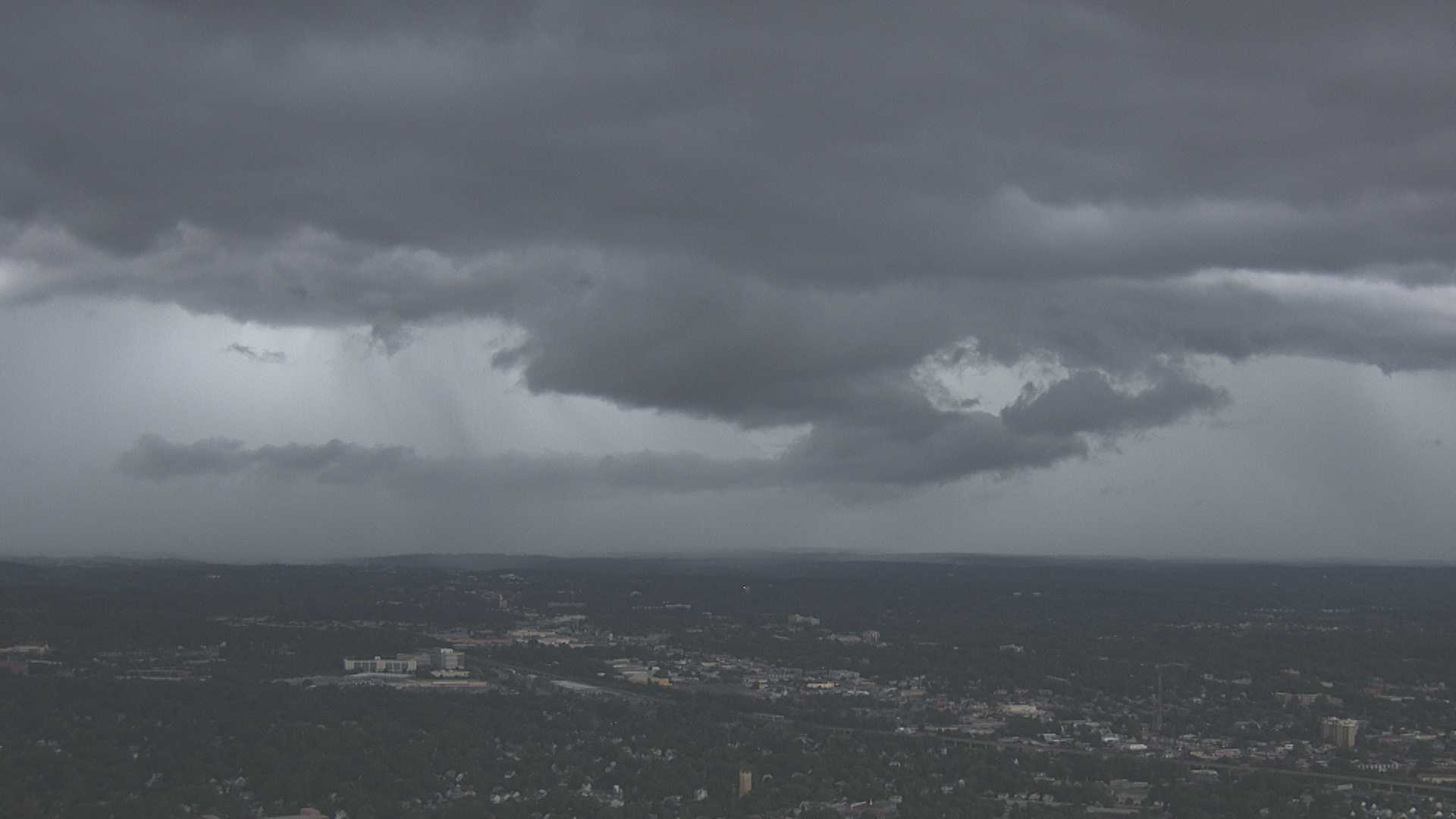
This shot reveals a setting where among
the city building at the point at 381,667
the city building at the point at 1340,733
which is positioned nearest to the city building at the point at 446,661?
the city building at the point at 381,667

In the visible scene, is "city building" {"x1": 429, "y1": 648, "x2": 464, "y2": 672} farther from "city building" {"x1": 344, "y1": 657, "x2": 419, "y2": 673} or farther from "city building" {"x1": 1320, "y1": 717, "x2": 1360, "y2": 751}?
"city building" {"x1": 1320, "y1": 717, "x2": 1360, "y2": 751}

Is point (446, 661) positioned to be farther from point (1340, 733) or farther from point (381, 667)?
point (1340, 733)

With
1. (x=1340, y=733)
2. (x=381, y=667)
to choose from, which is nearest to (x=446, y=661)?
(x=381, y=667)

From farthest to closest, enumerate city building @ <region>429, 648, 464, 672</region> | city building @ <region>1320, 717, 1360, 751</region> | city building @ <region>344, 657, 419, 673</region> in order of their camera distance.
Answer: city building @ <region>429, 648, 464, 672</region> → city building @ <region>344, 657, 419, 673</region> → city building @ <region>1320, 717, 1360, 751</region>

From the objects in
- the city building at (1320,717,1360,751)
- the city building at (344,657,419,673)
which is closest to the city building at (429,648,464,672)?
the city building at (344,657,419,673)

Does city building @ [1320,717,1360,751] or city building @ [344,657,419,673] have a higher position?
city building @ [344,657,419,673]

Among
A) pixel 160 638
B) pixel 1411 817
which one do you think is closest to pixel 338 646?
pixel 160 638

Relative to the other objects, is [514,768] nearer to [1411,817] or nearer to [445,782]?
[445,782]
